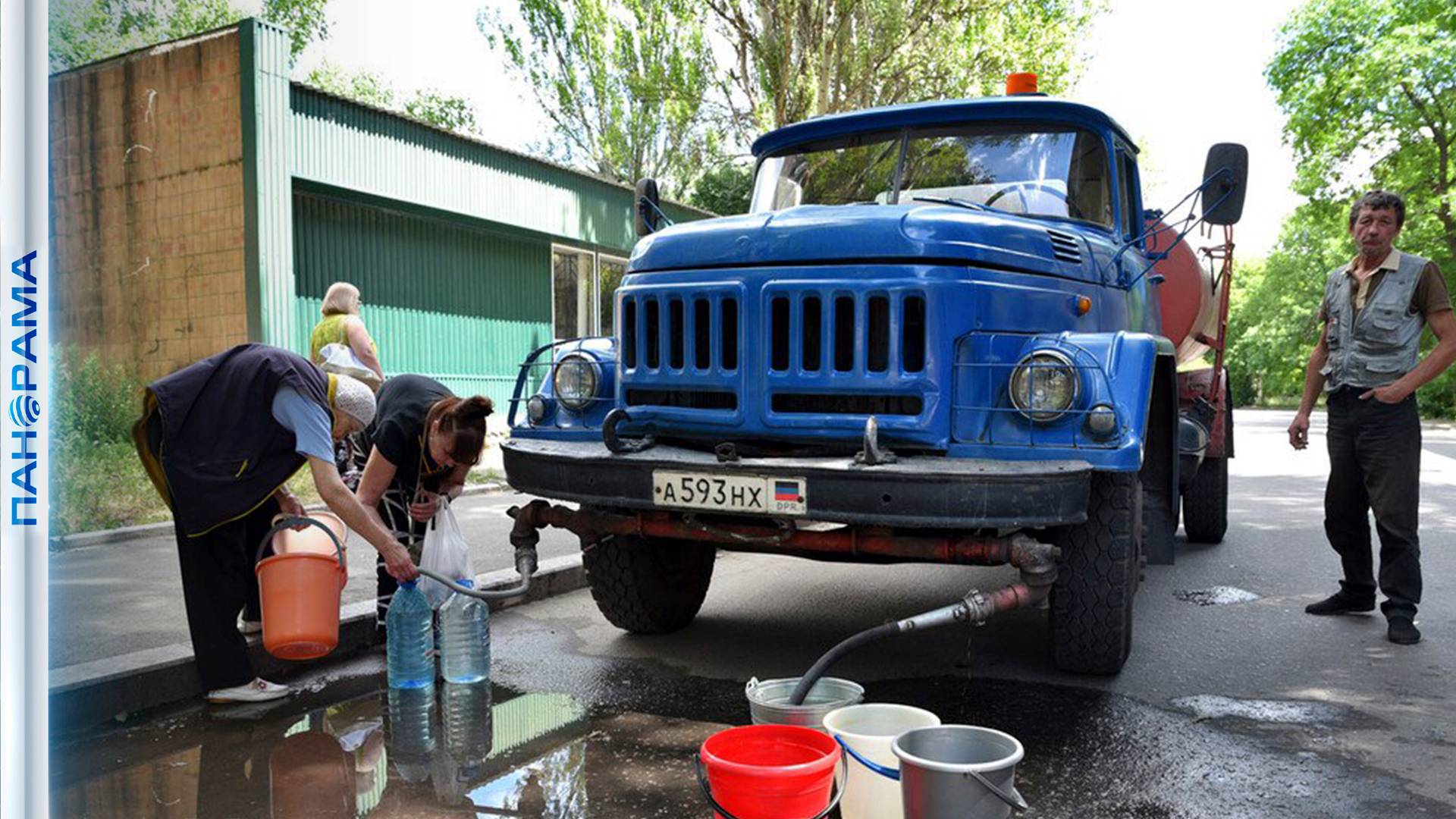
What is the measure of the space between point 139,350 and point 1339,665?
492 cm

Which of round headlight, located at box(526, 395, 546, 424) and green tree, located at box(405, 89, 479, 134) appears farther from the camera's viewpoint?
green tree, located at box(405, 89, 479, 134)

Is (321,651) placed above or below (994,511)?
below

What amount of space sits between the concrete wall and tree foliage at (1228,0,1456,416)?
17.4 metres

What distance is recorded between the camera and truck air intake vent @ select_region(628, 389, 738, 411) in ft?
13.9

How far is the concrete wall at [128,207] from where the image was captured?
2.24m

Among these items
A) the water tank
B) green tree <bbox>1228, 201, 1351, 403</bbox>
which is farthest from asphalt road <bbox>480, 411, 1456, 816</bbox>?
green tree <bbox>1228, 201, 1351, 403</bbox>

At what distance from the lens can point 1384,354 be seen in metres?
5.10

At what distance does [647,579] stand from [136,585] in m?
3.12

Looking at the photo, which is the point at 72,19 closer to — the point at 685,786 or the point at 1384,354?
the point at 685,786

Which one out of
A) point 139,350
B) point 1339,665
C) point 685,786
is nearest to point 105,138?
point 139,350

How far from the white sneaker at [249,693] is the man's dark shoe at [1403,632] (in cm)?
504

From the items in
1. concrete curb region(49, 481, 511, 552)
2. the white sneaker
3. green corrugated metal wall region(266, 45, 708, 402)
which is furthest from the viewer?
green corrugated metal wall region(266, 45, 708, 402)

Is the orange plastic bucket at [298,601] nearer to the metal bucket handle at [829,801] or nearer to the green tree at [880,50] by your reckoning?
the metal bucket handle at [829,801]

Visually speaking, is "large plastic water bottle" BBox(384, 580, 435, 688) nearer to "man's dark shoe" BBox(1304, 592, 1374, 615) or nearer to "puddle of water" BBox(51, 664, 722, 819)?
"puddle of water" BBox(51, 664, 722, 819)
